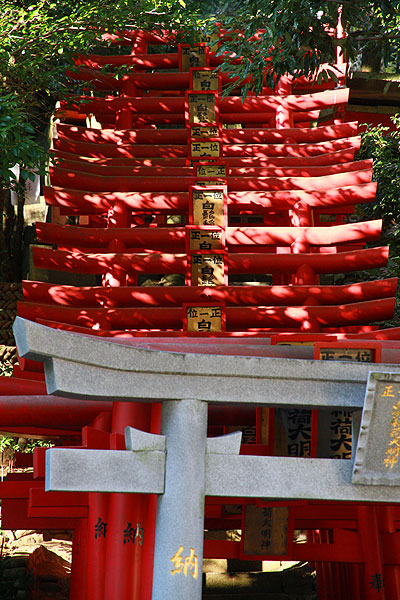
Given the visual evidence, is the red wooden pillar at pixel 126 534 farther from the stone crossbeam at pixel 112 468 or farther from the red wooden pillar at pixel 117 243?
the red wooden pillar at pixel 117 243

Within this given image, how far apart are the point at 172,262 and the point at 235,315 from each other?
0.97m

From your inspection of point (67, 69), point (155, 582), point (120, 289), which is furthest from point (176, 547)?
point (67, 69)

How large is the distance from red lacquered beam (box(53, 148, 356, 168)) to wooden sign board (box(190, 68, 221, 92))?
1.40 metres

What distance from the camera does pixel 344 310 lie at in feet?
25.4

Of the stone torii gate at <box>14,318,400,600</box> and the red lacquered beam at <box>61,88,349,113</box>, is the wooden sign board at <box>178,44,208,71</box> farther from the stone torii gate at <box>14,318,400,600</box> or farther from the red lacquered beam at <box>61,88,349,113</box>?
the stone torii gate at <box>14,318,400,600</box>

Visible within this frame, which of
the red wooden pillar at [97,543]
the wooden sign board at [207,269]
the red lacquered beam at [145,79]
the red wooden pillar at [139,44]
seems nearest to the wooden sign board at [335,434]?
the red wooden pillar at [97,543]

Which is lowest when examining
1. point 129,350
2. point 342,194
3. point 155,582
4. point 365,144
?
point 155,582

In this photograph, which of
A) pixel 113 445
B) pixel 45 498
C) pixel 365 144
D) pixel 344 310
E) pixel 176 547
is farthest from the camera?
pixel 365 144

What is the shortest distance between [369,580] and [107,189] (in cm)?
551

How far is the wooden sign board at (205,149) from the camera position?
9.60 metres

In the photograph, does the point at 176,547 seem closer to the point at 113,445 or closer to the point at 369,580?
the point at 113,445

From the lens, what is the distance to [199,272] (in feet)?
26.7

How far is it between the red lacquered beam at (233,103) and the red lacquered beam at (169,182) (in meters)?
1.65

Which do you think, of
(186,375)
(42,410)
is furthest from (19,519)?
(186,375)
